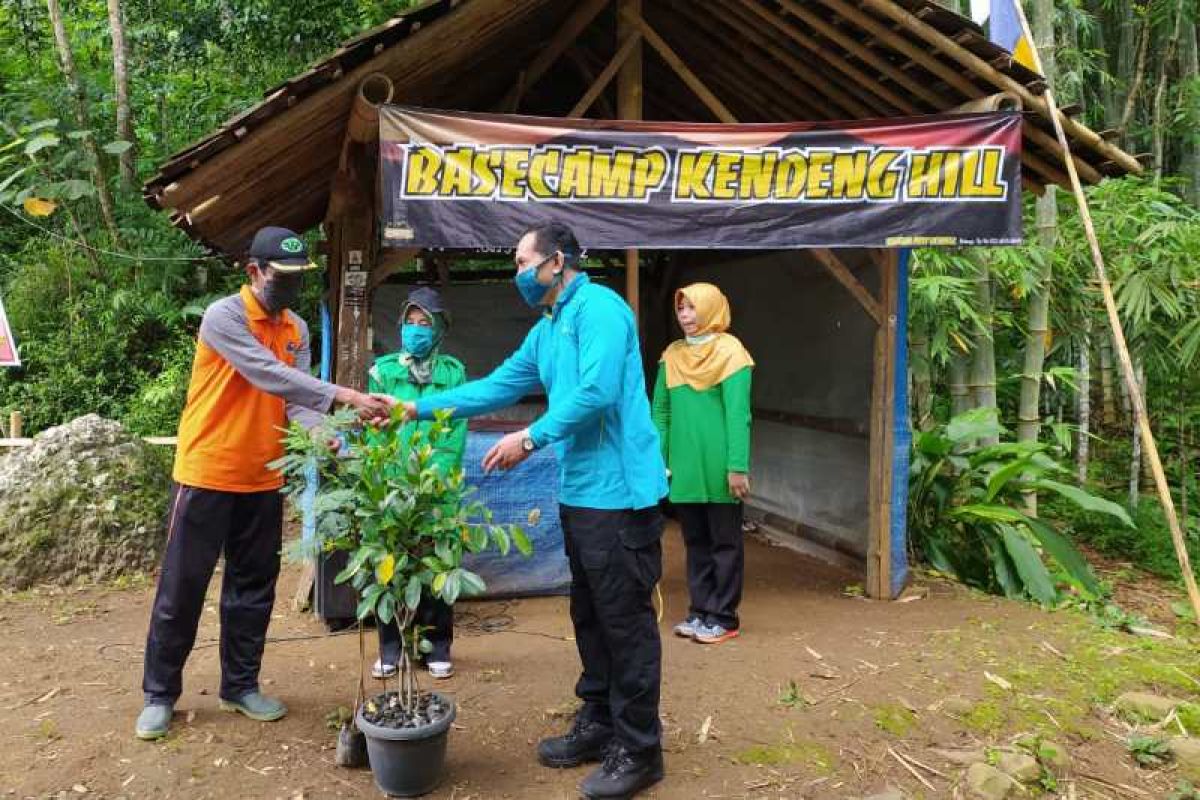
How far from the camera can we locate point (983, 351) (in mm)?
7008

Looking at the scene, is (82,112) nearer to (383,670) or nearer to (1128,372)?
(383,670)

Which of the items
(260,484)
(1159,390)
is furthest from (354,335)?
(1159,390)

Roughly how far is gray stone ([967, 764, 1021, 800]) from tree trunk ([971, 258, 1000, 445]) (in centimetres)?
396

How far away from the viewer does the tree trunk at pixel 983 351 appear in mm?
6691

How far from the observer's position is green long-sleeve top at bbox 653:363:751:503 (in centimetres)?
438

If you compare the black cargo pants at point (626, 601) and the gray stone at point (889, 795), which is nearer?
the black cargo pants at point (626, 601)

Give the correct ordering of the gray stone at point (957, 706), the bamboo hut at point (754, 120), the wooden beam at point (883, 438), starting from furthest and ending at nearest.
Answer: the wooden beam at point (883, 438), the bamboo hut at point (754, 120), the gray stone at point (957, 706)

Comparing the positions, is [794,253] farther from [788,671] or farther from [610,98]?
[788,671]

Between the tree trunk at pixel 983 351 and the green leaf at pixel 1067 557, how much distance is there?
0.91 meters

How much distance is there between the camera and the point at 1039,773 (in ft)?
10.5

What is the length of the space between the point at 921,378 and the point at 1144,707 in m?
4.30

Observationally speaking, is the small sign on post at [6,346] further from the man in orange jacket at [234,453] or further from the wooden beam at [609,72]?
the wooden beam at [609,72]

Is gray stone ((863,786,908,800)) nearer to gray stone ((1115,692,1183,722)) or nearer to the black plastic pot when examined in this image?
gray stone ((1115,692,1183,722))

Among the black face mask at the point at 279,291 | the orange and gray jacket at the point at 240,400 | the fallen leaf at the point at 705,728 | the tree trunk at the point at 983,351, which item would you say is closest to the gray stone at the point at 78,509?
the orange and gray jacket at the point at 240,400
